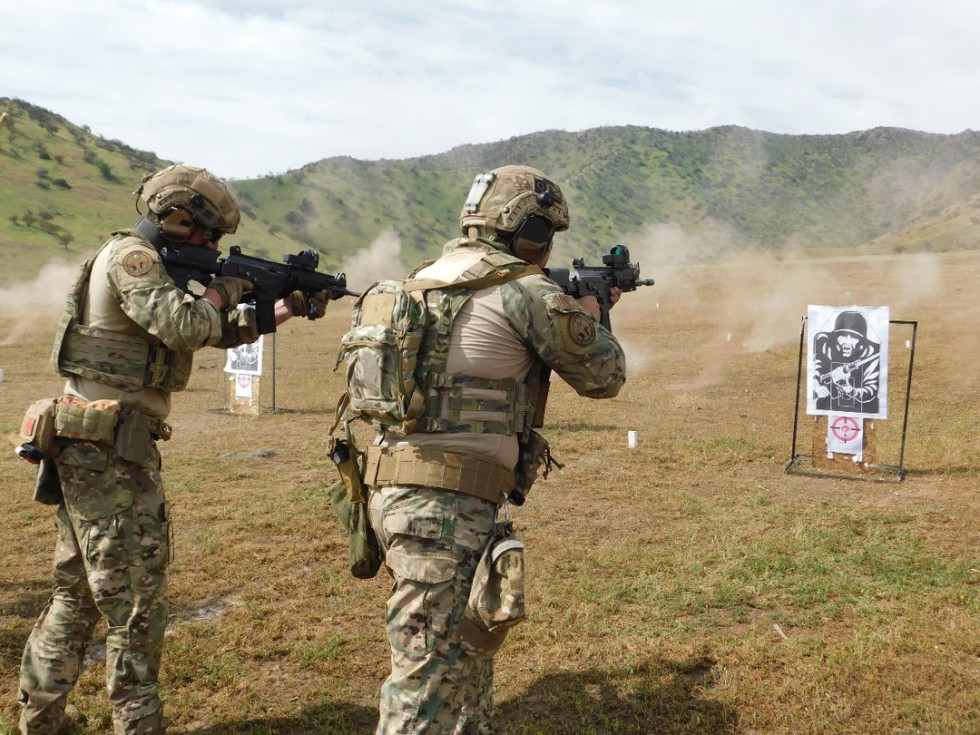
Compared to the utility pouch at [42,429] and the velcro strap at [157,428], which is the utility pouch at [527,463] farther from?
the utility pouch at [42,429]

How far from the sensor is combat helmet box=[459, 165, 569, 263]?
3.46m

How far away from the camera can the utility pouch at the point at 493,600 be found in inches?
119

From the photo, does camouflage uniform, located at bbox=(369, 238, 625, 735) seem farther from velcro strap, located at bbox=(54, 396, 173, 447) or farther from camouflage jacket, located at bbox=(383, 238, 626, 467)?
velcro strap, located at bbox=(54, 396, 173, 447)

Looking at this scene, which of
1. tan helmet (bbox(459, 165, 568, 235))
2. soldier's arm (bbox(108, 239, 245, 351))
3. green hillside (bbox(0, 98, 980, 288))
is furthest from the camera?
green hillside (bbox(0, 98, 980, 288))

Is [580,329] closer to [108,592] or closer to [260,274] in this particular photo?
[260,274]

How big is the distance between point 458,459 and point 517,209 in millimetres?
1145

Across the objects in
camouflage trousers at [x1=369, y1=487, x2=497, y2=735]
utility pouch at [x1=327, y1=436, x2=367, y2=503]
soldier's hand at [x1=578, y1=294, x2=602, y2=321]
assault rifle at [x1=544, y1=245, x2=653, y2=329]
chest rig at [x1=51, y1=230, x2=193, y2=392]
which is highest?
assault rifle at [x1=544, y1=245, x2=653, y2=329]

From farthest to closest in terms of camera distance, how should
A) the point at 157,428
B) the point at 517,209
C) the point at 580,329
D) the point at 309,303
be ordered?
the point at 309,303
the point at 157,428
the point at 517,209
the point at 580,329

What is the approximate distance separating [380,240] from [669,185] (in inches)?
2852

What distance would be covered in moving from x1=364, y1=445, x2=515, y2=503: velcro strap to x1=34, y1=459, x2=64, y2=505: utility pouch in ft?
6.31

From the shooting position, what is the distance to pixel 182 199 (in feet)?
13.2

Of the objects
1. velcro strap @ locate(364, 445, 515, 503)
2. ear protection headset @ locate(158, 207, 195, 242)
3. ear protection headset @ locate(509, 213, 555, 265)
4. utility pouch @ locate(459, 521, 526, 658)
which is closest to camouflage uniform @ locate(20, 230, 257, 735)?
ear protection headset @ locate(158, 207, 195, 242)

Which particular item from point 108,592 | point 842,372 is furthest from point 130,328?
point 842,372

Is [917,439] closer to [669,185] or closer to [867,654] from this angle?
[867,654]
